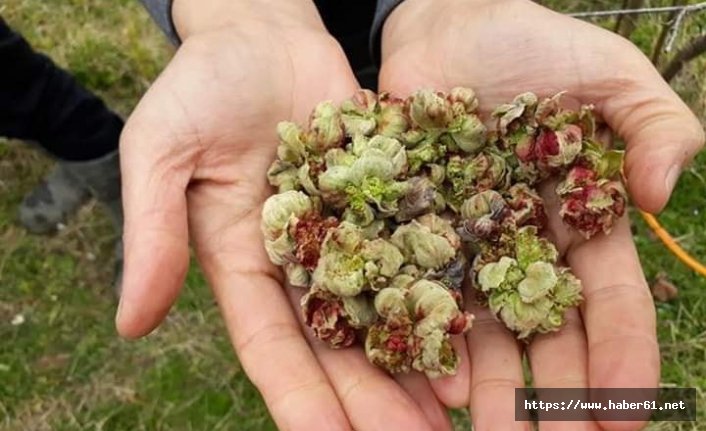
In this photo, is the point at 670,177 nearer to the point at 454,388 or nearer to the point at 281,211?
the point at 454,388

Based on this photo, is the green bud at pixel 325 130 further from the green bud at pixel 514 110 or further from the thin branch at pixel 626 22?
the thin branch at pixel 626 22

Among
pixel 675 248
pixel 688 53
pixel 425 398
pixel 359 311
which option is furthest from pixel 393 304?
pixel 675 248

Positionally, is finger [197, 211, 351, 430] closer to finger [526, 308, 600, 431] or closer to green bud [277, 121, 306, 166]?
green bud [277, 121, 306, 166]

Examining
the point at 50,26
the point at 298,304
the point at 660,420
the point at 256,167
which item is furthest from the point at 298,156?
the point at 50,26

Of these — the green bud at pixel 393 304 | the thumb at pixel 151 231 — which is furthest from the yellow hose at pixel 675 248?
the thumb at pixel 151 231

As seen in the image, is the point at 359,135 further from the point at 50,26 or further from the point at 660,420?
the point at 50,26

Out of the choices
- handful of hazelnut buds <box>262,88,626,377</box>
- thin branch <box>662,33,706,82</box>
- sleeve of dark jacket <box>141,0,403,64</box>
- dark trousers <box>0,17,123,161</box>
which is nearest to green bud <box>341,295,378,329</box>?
handful of hazelnut buds <box>262,88,626,377</box>
